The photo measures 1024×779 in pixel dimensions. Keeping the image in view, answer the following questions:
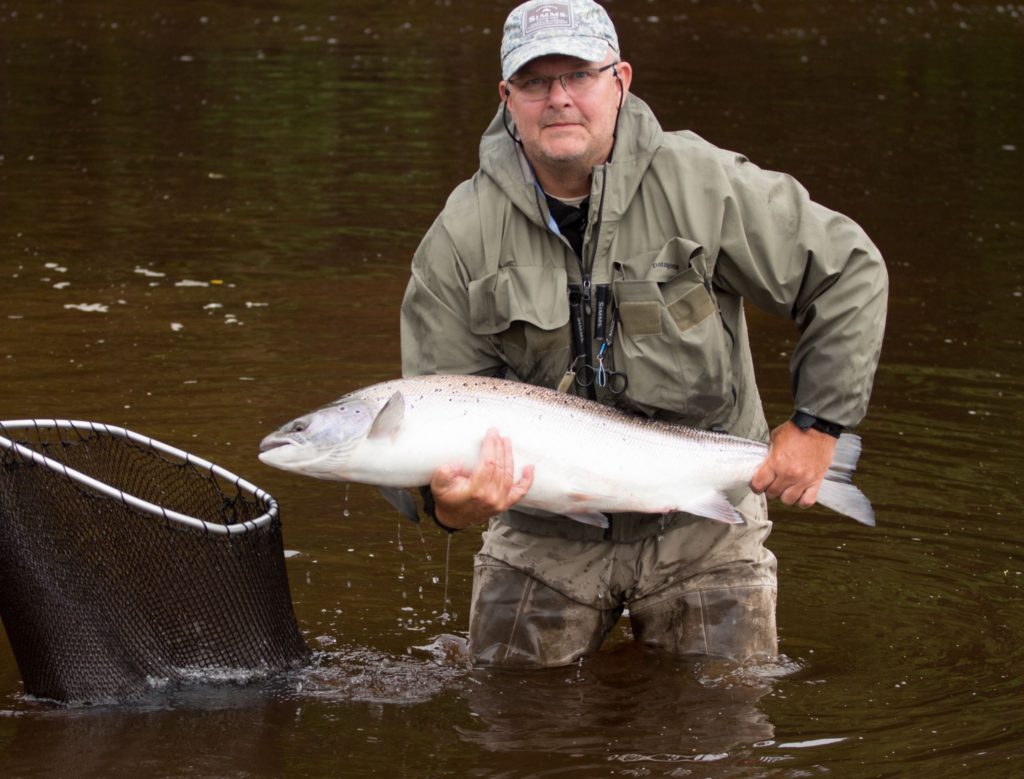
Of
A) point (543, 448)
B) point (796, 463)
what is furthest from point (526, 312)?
point (796, 463)

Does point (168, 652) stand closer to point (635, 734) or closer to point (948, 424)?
point (635, 734)

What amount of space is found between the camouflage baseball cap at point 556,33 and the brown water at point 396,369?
1.80 meters

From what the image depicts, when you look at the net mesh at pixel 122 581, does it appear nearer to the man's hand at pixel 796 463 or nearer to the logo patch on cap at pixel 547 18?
the man's hand at pixel 796 463

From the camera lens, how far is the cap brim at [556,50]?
13.8 ft

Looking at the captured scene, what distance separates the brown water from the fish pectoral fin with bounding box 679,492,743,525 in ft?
2.09

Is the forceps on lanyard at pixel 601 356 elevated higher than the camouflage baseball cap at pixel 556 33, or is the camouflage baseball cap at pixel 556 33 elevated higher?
the camouflage baseball cap at pixel 556 33

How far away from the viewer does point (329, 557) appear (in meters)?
6.36

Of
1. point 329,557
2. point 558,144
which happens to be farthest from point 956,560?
point 558,144

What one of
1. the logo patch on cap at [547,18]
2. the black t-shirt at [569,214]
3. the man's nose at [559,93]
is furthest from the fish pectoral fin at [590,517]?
the logo patch on cap at [547,18]

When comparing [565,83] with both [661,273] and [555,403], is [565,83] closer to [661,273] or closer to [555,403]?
[661,273]

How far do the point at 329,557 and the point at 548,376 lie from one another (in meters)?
2.13

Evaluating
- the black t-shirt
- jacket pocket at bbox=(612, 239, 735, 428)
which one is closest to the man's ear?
the black t-shirt

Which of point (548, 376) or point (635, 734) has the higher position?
point (548, 376)

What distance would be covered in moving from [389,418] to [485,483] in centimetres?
28
